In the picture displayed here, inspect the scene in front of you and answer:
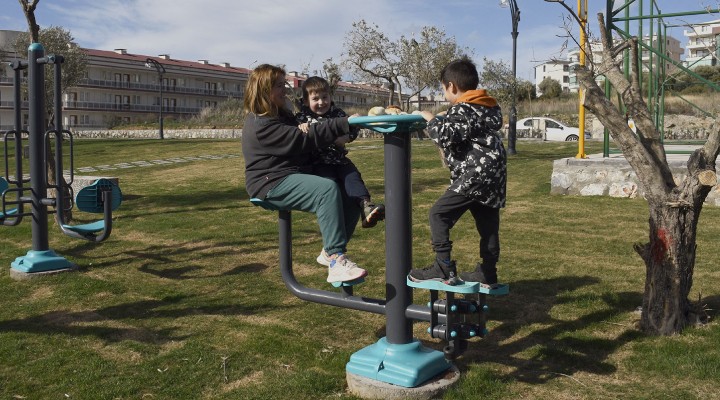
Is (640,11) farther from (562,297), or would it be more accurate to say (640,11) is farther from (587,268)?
(562,297)

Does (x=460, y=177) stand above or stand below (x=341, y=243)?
above

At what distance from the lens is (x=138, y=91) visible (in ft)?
221

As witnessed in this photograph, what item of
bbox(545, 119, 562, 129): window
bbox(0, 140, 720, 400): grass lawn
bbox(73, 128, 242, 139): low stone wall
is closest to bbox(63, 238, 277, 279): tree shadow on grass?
bbox(0, 140, 720, 400): grass lawn

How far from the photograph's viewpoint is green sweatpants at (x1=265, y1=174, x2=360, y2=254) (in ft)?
11.8

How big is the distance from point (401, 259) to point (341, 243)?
38 cm

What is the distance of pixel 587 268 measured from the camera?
5.77 meters

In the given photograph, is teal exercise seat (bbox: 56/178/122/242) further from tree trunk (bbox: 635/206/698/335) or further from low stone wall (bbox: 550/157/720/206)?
low stone wall (bbox: 550/157/720/206)

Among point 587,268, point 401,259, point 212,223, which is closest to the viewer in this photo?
point 401,259

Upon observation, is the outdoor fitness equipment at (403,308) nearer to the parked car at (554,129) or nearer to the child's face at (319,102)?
the child's face at (319,102)

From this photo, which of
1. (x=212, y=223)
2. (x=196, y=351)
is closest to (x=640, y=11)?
(x=212, y=223)

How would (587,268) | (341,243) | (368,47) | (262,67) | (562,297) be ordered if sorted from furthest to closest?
1. (368,47)
2. (587,268)
3. (562,297)
4. (262,67)
5. (341,243)

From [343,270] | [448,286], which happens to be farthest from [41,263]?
[448,286]

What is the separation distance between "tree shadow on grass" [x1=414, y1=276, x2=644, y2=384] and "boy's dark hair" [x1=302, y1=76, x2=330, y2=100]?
1650mm

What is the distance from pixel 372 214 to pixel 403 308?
57 centimetres
